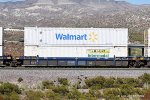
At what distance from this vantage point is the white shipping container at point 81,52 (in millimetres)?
45219

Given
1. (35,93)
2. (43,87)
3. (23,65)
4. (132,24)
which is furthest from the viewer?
(132,24)

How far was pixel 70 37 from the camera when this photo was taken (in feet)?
149

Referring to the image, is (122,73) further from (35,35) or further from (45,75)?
(35,35)

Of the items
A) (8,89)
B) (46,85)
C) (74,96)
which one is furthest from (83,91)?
(8,89)

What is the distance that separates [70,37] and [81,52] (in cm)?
184

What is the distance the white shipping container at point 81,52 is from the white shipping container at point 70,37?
0.42 meters

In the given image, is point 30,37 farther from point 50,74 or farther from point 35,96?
point 35,96

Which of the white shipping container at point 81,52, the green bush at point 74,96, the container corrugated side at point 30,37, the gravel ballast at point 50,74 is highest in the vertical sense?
the container corrugated side at point 30,37

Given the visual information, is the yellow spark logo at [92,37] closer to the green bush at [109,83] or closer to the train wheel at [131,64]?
the train wheel at [131,64]

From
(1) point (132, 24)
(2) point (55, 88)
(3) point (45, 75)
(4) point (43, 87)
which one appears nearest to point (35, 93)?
(2) point (55, 88)

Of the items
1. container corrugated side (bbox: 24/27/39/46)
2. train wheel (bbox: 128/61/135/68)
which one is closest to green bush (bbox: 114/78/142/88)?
train wheel (bbox: 128/61/135/68)

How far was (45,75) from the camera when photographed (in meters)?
35.8

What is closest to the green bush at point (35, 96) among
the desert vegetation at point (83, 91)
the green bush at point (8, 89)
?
the desert vegetation at point (83, 91)

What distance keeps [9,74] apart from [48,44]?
9.94 metres
